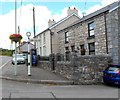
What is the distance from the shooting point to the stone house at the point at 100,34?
22.2m

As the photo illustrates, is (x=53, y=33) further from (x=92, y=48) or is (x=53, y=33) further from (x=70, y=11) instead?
(x=92, y=48)

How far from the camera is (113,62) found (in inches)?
813

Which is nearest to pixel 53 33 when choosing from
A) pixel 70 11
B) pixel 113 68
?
pixel 70 11

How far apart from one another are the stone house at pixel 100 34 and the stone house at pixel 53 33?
626 centimetres

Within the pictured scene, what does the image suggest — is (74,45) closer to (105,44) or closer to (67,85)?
(105,44)

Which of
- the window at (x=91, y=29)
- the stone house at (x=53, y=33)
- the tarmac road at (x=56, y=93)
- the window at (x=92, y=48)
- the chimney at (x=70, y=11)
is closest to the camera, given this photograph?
the tarmac road at (x=56, y=93)

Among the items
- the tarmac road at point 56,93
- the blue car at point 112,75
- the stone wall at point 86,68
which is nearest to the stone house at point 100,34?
the stone wall at point 86,68

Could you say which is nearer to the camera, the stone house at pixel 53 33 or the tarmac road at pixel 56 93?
the tarmac road at pixel 56 93

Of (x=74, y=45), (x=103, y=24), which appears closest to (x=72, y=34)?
(x=74, y=45)

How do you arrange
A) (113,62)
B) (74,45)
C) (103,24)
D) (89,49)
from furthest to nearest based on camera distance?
(74,45), (89,49), (103,24), (113,62)

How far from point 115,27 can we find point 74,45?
8.80m

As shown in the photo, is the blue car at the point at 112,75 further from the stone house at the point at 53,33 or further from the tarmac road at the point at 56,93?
the stone house at the point at 53,33

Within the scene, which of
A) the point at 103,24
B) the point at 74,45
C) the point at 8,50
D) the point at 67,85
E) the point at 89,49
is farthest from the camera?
the point at 8,50

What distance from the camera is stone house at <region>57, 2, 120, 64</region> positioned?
2219cm
